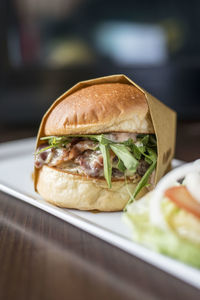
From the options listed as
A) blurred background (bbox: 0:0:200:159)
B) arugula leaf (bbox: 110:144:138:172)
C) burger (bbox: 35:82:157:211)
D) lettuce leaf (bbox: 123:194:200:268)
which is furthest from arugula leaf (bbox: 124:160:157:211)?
blurred background (bbox: 0:0:200:159)

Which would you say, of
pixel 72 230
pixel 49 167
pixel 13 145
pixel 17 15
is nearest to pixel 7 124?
pixel 17 15

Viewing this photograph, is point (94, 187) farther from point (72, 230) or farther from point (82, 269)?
point (82, 269)

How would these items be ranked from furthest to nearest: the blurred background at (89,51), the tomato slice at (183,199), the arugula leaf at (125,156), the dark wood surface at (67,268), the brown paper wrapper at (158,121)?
the blurred background at (89,51), the brown paper wrapper at (158,121), the arugula leaf at (125,156), the tomato slice at (183,199), the dark wood surface at (67,268)

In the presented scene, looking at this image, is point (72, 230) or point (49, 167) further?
point (49, 167)

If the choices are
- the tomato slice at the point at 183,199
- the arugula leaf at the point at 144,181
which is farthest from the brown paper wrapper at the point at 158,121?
the tomato slice at the point at 183,199

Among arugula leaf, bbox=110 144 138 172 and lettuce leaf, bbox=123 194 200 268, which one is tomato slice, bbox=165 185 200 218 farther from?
arugula leaf, bbox=110 144 138 172

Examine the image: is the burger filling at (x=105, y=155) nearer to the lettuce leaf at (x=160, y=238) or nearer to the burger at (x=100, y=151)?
the burger at (x=100, y=151)

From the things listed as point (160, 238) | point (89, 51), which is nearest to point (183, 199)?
point (160, 238)
